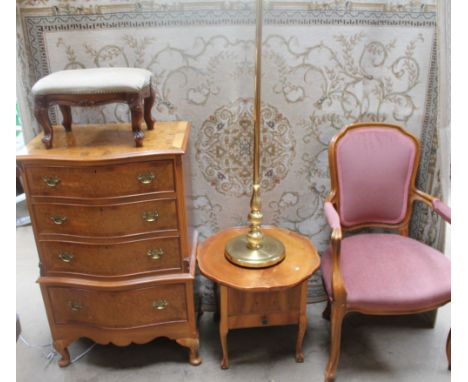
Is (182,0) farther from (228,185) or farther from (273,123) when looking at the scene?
(228,185)

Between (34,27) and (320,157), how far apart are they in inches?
57.3

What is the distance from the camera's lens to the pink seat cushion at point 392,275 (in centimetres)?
173

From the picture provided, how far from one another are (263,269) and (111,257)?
25.5 inches

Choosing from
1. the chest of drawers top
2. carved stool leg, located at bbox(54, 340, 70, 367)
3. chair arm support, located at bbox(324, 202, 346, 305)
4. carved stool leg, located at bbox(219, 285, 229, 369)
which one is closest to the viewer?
the chest of drawers top

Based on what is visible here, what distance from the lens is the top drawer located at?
1.64 meters

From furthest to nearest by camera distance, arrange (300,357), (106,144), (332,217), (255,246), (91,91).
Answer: (300,357)
(255,246)
(332,217)
(106,144)
(91,91)

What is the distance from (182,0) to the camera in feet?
6.09

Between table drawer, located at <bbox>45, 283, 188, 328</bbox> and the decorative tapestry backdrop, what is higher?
the decorative tapestry backdrop

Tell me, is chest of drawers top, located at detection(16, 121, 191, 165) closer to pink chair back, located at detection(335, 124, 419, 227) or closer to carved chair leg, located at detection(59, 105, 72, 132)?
carved chair leg, located at detection(59, 105, 72, 132)

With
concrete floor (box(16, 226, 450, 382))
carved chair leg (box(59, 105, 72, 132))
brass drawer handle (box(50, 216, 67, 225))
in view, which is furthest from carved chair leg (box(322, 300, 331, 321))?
carved chair leg (box(59, 105, 72, 132))

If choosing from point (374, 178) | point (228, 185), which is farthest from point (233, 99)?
point (374, 178)

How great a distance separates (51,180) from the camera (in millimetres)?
1659

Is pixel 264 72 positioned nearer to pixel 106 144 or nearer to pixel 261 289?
pixel 106 144

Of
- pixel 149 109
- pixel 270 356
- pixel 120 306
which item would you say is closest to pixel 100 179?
pixel 149 109
